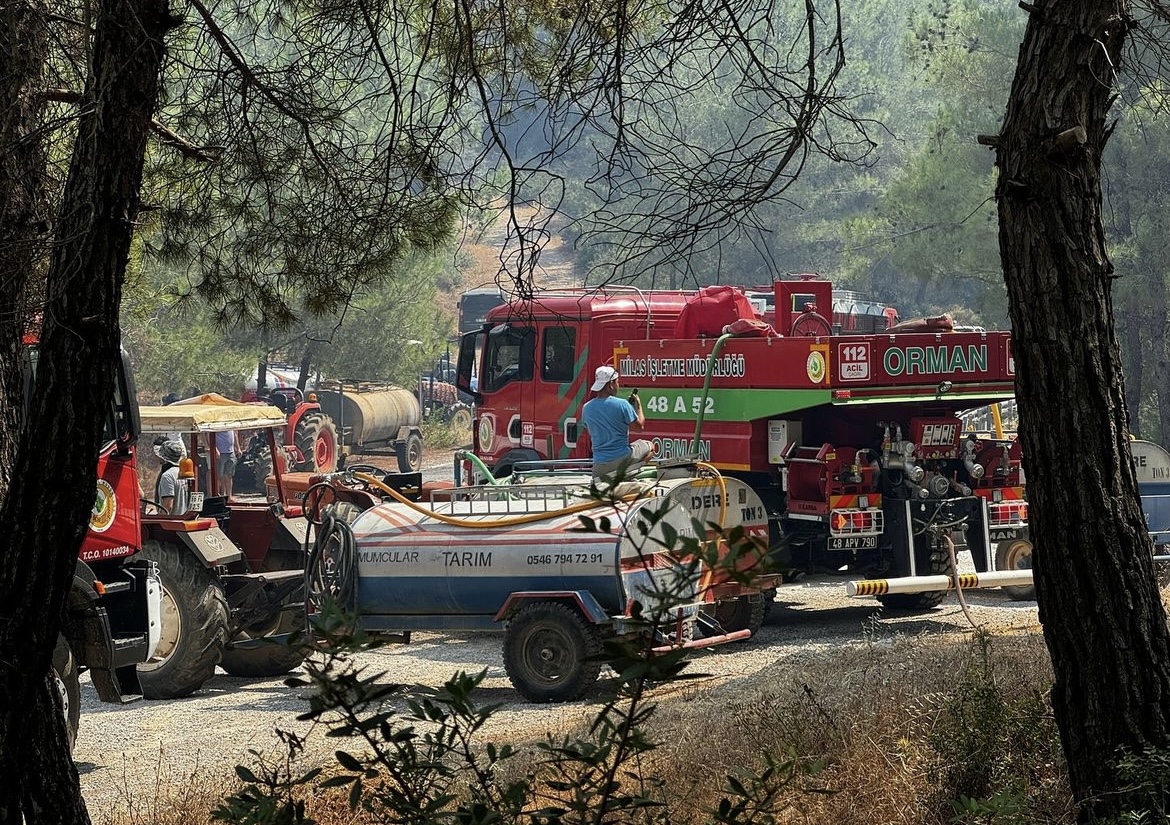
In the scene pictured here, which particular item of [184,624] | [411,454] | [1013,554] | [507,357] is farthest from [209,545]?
[411,454]

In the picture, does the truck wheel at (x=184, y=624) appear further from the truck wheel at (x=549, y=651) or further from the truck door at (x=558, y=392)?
the truck door at (x=558, y=392)

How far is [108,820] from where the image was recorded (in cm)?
705

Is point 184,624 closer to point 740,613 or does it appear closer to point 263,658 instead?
point 263,658

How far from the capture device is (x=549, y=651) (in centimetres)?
1048

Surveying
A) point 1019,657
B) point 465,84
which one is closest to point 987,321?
point 1019,657

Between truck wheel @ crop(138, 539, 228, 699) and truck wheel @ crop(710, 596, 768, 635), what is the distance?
4103mm

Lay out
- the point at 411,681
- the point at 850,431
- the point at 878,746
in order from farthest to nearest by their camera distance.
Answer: the point at 850,431 < the point at 411,681 < the point at 878,746

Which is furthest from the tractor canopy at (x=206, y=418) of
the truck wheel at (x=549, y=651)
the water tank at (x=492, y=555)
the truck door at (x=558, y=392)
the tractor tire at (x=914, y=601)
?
the tractor tire at (x=914, y=601)

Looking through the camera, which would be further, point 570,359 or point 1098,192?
point 570,359

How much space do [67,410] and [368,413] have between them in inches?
1133

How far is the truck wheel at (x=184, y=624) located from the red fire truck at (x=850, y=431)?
336 centimetres

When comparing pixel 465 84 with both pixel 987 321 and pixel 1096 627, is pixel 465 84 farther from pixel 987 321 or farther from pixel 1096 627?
pixel 987 321

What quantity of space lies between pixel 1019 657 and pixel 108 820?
15.9ft

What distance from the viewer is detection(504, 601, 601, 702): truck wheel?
34.0 feet
